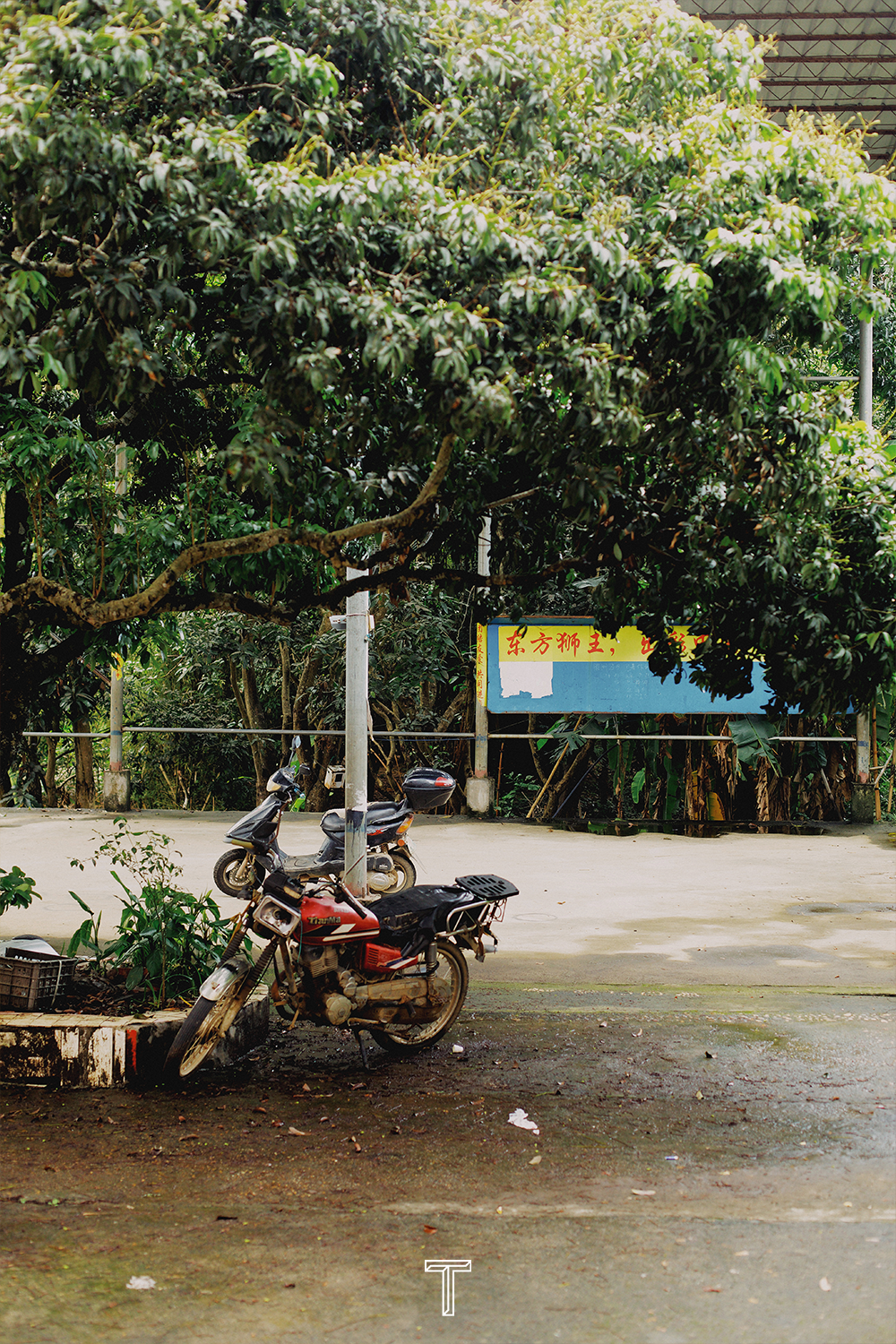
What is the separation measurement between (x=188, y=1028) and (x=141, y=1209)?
1118 millimetres

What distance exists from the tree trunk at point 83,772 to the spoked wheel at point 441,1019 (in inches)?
507

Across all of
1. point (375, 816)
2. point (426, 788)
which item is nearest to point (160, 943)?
point (375, 816)

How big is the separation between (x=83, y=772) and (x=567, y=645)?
27.7ft

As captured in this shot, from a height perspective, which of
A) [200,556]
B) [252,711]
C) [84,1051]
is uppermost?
[200,556]

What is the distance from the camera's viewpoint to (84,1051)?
18.0 feet

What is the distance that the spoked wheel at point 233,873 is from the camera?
905 cm

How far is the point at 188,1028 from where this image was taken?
5.24m

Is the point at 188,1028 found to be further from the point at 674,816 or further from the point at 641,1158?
the point at 674,816

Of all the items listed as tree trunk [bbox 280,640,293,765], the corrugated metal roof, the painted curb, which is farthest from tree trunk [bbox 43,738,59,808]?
the corrugated metal roof

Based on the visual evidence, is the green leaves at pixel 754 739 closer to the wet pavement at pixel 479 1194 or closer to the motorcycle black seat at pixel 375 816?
the motorcycle black seat at pixel 375 816

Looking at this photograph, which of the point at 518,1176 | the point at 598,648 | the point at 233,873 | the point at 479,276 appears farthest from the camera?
the point at 598,648

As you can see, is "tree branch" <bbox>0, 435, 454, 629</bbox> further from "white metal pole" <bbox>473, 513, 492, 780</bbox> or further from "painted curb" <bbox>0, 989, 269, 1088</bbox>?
"white metal pole" <bbox>473, 513, 492, 780</bbox>

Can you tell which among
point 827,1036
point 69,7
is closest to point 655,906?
point 827,1036

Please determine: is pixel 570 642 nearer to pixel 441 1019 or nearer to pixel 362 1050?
pixel 441 1019
